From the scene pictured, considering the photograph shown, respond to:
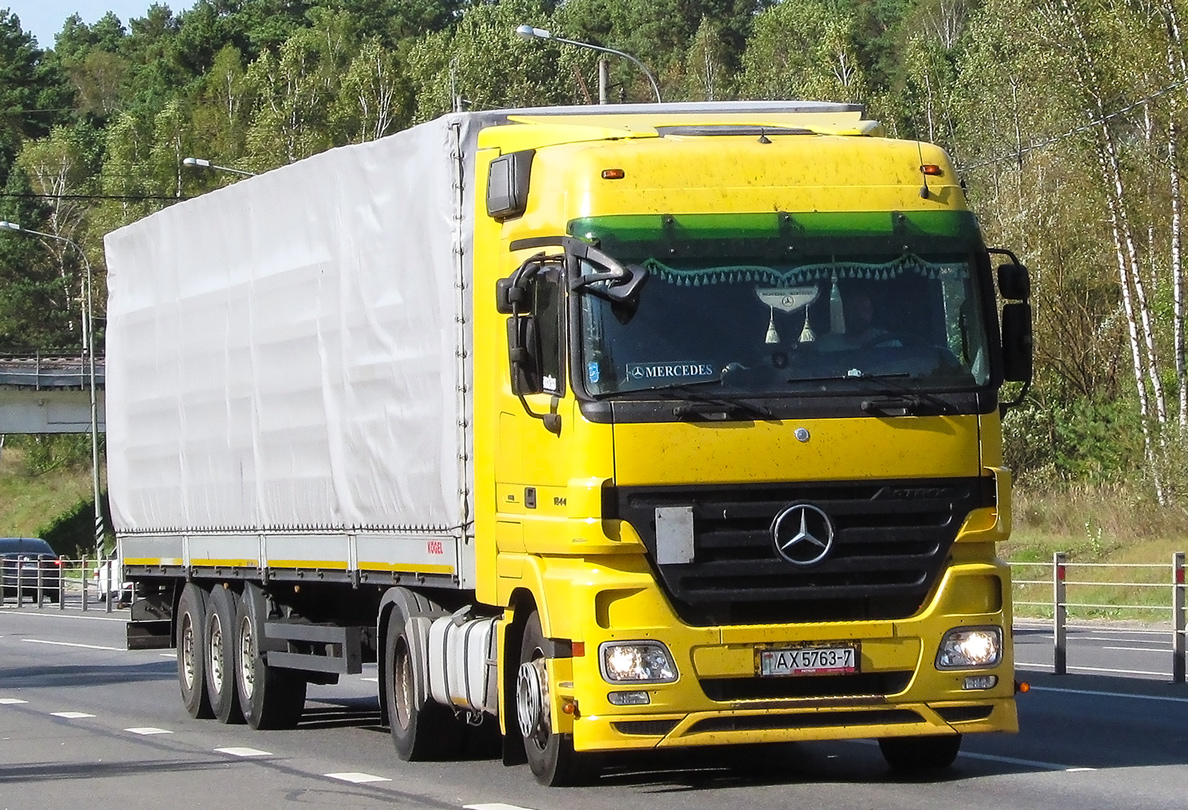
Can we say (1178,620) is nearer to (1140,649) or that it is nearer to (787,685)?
(1140,649)

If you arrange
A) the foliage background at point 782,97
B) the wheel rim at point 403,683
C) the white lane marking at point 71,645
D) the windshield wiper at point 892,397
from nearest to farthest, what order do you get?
1. the windshield wiper at point 892,397
2. the wheel rim at point 403,683
3. the white lane marking at point 71,645
4. the foliage background at point 782,97

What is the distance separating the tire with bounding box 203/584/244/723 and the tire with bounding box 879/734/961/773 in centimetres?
665

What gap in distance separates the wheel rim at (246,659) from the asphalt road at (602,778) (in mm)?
355

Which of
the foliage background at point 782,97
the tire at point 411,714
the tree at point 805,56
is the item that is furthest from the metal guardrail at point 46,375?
the tire at point 411,714

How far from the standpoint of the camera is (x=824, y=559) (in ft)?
36.0

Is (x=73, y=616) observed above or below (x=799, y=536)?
below

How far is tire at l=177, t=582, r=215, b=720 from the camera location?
59.2 feet

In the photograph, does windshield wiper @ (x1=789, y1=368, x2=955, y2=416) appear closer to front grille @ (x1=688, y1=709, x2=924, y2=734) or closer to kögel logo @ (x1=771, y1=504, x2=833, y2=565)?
kögel logo @ (x1=771, y1=504, x2=833, y2=565)

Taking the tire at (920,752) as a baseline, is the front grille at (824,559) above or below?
above

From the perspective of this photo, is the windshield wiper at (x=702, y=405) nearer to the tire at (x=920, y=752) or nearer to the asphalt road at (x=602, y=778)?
the asphalt road at (x=602, y=778)

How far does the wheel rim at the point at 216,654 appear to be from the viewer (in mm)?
17656

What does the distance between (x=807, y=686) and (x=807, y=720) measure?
0.17 metres

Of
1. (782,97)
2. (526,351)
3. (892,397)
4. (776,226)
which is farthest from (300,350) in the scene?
(782,97)

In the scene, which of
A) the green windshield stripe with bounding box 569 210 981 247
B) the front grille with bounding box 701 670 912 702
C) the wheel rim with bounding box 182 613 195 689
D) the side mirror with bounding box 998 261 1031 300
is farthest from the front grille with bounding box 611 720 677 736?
the wheel rim with bounding box 182 613 195 689
